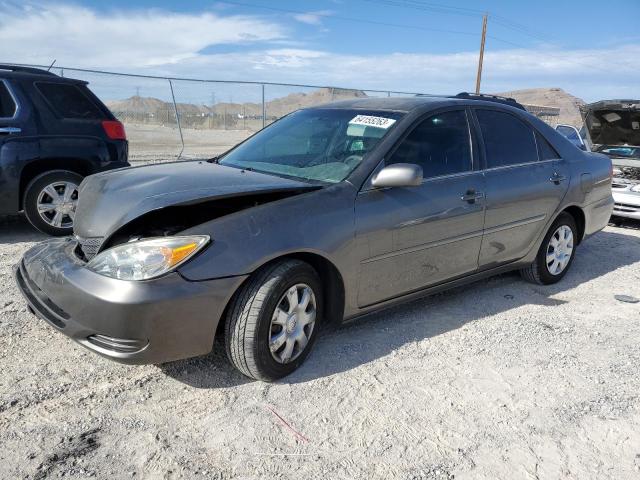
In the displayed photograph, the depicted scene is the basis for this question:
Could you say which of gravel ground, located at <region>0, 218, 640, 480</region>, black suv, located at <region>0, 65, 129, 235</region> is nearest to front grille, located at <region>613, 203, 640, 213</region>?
gravel ground, located at <region>0, 218, 640, 480</region>

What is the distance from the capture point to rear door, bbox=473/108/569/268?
14.0 feet

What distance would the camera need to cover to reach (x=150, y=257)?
270 cm

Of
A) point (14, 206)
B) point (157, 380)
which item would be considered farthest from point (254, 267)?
point (14, 206)

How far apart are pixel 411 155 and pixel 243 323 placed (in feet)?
5.55

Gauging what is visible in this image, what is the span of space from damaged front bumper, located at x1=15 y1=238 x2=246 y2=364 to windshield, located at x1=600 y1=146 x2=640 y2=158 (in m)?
8.18

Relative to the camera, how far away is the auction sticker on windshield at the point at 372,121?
3.80m

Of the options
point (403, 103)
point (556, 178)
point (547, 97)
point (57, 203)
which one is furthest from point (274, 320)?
point (547, 97)

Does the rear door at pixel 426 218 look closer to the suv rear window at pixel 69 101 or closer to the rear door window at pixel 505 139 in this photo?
the rear door window at pixel 505 139

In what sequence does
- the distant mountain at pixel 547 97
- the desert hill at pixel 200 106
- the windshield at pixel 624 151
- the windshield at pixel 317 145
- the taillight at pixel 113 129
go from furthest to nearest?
the distant mountain at pixel 547 97 → the desert hill at pixel 200 106 → the windshield at pixel 624 151 → the taillight at pixel 113 129 → the windshield at pixel 317 145

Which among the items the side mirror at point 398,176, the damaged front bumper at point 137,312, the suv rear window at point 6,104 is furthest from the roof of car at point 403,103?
the suv rear window at point 6,104

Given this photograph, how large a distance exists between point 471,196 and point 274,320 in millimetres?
1862

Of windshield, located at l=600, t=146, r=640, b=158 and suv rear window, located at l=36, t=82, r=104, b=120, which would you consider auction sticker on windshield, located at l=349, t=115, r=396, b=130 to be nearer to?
suv rear window, located at l=36, t=82, r=104, b=120

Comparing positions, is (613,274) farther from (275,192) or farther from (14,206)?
(14,206)

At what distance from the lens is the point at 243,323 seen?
2.89m
